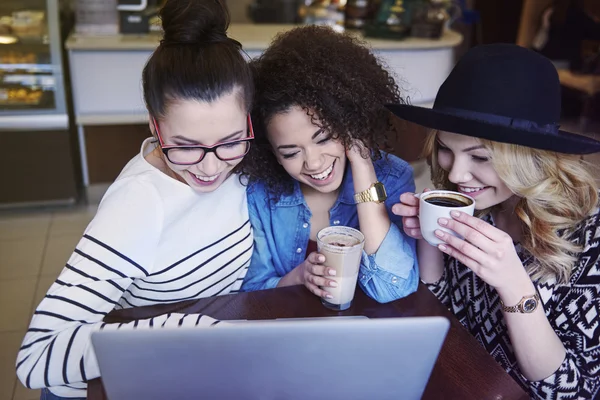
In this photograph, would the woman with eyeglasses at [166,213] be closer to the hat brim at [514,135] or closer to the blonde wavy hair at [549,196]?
A: the hat brim at [514,135]

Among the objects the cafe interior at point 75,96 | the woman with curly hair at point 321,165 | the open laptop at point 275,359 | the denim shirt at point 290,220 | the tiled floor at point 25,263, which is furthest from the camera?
the cafe interior at point 75,96

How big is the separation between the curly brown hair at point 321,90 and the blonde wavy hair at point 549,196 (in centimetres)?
33

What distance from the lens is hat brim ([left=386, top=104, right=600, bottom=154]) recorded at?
1.14 metres

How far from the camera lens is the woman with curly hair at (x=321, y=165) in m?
1.37

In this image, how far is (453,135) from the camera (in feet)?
4.22

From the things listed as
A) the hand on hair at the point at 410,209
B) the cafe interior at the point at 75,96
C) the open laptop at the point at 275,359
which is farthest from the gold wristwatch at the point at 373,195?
the cafe interior at the point at 75,96

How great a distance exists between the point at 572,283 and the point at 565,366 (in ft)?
0.59

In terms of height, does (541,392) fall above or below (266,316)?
below

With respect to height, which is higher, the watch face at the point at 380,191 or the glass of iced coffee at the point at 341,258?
the watch face at the point at 380,191

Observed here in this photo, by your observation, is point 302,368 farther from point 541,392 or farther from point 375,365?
point 541,392

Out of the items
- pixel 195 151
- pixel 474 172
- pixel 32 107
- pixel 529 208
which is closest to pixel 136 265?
pixel 195 151

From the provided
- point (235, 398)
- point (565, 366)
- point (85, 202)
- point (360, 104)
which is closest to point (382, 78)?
point (360, 104)

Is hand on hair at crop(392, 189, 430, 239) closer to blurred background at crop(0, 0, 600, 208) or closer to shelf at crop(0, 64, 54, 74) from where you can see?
blurred background at crop(0, 0, 600, 208)

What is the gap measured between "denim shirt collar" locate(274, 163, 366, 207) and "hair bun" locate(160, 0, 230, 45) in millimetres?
470
